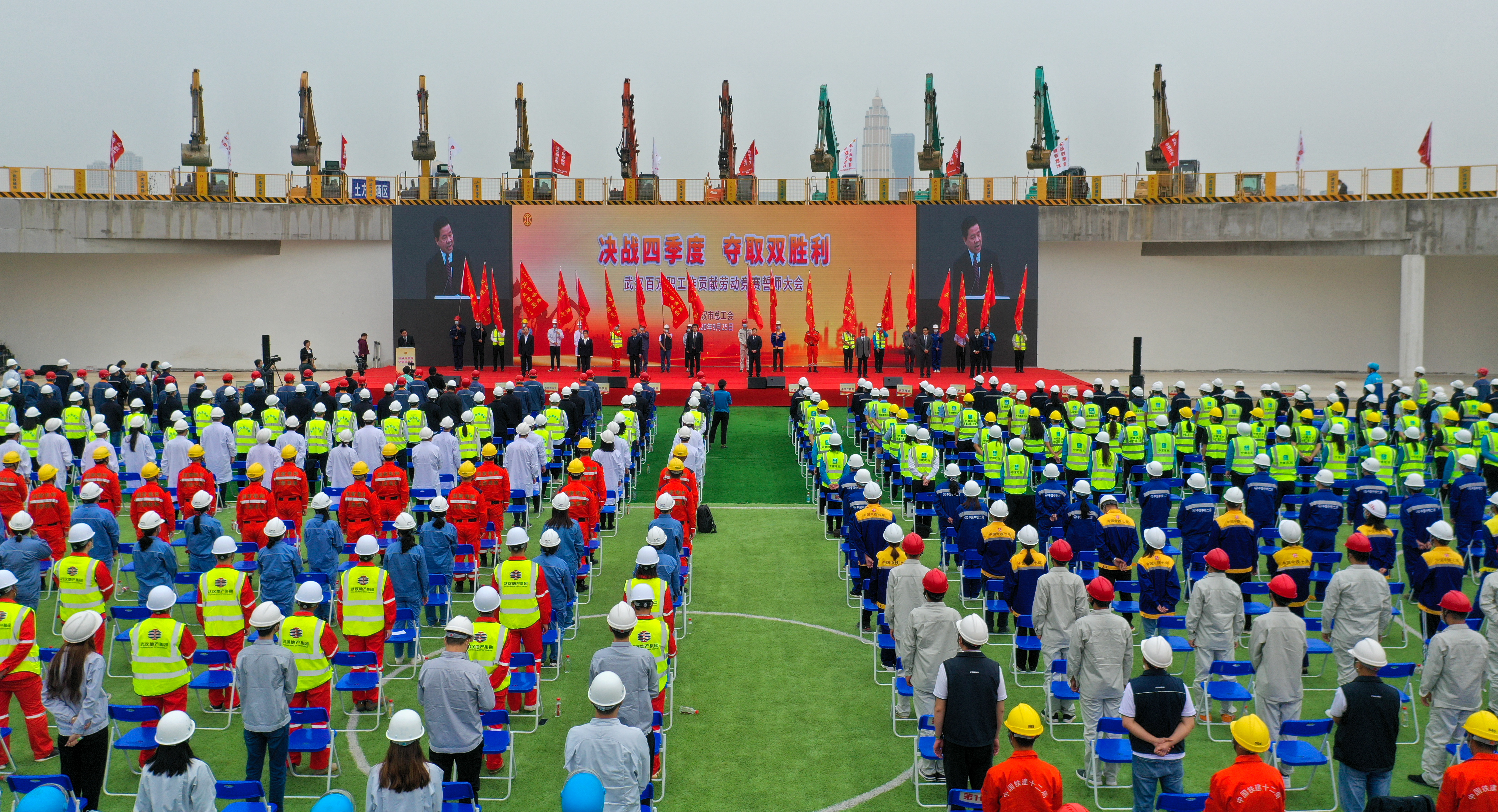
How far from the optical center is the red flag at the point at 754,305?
37750mm

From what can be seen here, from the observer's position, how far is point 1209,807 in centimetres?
620

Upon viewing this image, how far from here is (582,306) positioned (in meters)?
37.8

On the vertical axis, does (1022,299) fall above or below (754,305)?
above

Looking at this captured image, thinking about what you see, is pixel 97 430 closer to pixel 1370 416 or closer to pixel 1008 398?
pixel 1008 398

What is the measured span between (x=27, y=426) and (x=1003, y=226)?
95.3 feet

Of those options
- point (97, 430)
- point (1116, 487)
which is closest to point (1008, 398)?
point (1116, 487)

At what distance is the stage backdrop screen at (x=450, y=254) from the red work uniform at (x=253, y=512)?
24.3 metres

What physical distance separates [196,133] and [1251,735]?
42339 millimetres

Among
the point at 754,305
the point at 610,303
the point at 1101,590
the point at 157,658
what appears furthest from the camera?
the point at 754,305

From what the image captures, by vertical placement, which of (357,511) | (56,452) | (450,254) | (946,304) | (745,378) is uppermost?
(450,254)

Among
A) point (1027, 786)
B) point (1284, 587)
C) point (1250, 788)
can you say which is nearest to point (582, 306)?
point (1284, 587)

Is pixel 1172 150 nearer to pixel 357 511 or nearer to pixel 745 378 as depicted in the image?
pixel 745 378

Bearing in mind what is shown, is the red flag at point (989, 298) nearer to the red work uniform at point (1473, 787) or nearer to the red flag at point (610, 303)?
the red flag at point (610, 303)

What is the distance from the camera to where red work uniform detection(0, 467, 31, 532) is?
46.7ft
